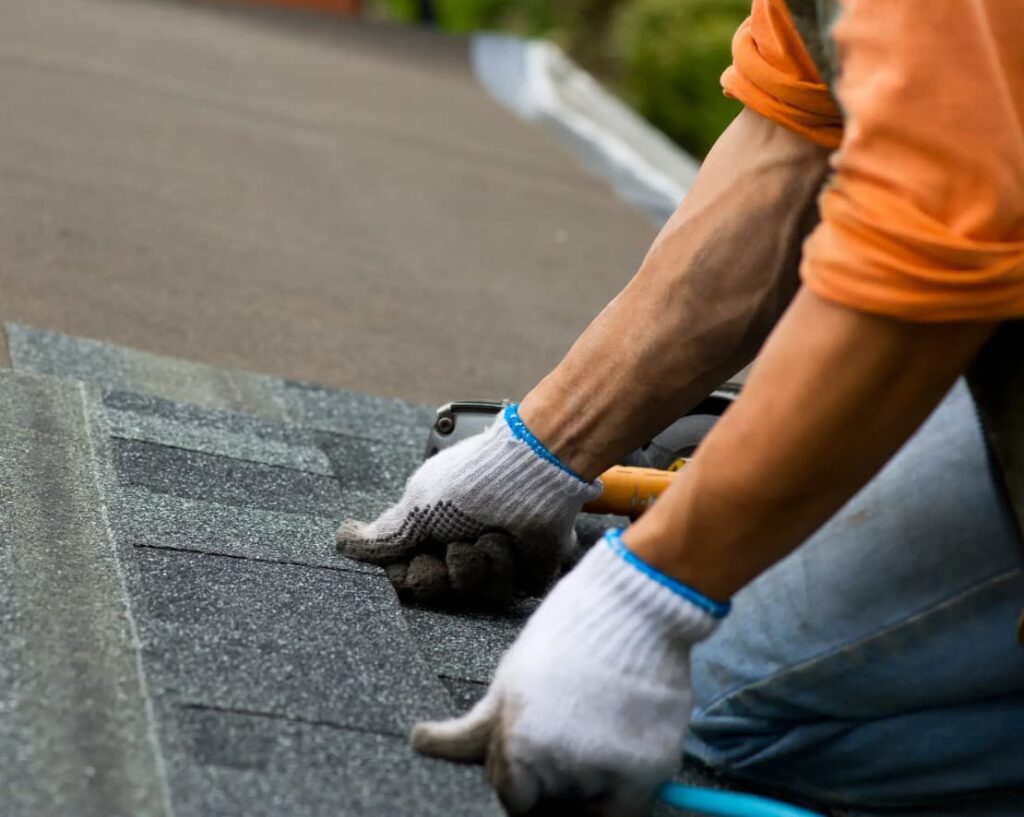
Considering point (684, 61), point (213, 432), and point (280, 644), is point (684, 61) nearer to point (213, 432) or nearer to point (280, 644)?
point (213, 432)

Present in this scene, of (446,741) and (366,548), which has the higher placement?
(446,741)

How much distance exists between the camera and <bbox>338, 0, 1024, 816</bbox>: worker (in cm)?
117

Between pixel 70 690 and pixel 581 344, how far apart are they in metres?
0.70

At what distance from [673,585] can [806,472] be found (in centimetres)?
16

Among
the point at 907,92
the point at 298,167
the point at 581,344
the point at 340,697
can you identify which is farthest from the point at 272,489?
the point at 298,167

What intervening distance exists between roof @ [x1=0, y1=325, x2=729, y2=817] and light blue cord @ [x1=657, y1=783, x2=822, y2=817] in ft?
→ 0.71

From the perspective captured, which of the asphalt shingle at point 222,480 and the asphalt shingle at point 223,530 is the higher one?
the asphalt shingle at point 223,530

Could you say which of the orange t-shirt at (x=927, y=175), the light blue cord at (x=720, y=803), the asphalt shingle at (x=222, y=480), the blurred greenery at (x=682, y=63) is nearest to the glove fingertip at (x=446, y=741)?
the light blue cord at (x=720, y=803)

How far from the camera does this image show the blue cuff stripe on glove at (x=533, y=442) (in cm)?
171

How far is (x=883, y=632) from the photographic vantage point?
1.50 meters

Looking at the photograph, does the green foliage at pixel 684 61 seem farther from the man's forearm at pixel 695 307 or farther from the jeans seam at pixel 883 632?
the jeans seam at pixel 883 632


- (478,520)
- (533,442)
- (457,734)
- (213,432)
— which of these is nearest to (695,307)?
(533,442)

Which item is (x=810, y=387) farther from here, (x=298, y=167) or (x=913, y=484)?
(x=298, y=167)

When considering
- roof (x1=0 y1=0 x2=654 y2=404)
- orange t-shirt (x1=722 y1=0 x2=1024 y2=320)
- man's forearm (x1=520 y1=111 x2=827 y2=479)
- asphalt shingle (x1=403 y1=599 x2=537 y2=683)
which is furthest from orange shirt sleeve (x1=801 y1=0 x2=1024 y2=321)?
roof (x1=0 y1=0 x2=654 y2=404)
